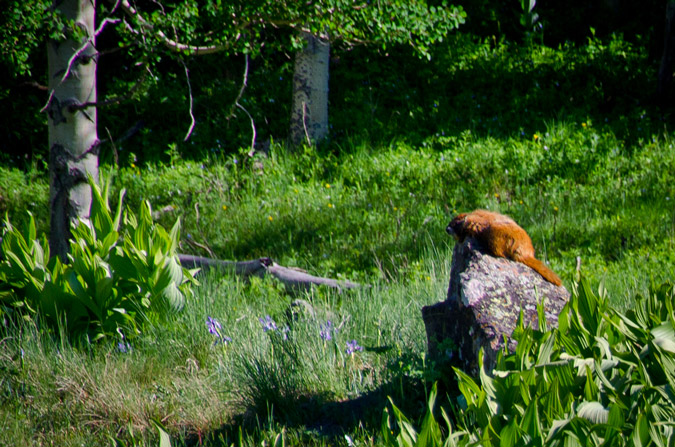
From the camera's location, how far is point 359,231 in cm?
671

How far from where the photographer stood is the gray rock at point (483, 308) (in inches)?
120

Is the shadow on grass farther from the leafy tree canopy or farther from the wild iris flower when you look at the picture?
the leafy tree canopy

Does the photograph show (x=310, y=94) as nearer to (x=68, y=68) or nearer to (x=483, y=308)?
(x=68, y=68)

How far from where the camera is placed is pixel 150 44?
4.73 m

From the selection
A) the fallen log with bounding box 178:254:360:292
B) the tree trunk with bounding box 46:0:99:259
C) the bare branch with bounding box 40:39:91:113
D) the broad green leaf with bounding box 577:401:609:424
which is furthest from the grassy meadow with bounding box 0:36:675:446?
the bare branch with bounding box 40:39:91:113

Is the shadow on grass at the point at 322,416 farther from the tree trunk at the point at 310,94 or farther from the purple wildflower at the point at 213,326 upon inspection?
the tree trunk at the point at 310,94

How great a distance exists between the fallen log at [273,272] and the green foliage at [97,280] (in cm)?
103

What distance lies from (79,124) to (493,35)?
808 cm

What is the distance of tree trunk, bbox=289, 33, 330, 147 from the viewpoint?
338 inches

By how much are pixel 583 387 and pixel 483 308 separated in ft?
2.88

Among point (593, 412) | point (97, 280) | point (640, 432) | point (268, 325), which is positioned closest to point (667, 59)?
point (268, 325)

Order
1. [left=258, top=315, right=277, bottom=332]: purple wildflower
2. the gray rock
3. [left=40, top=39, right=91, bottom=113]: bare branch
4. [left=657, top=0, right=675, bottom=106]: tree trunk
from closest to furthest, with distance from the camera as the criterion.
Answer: the gray rock < [left=258, top=315, right=277, bottom=332]: purple wildflower < [left=40, top=39, right=91, bottom=113]: bare branch < [left=657, top=0, right=675, bottom=106]: tree trunk

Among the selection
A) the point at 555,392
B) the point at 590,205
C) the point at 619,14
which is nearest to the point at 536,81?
the point at 619,14

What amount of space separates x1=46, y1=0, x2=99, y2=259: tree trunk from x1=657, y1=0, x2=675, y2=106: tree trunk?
6820 mm
